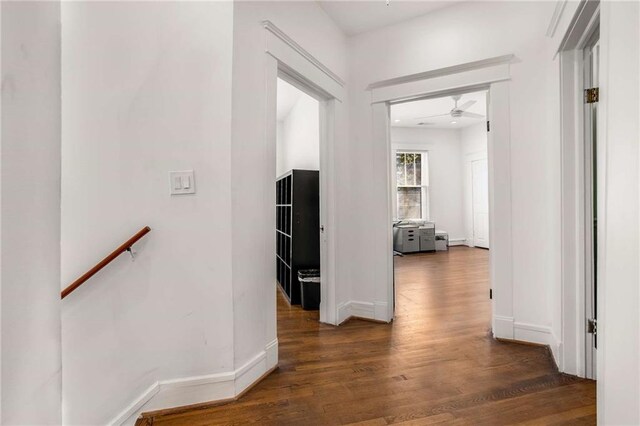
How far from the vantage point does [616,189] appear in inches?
46.7

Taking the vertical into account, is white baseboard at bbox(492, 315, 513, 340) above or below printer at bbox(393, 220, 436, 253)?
below

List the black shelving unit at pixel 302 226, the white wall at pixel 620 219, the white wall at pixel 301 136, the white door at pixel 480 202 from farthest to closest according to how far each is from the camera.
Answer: the white door at pixel 480 202 < the white wall at pixel 301 136 < the black shelving unit at pixel 302 226 < the white wall at pixel 620 219

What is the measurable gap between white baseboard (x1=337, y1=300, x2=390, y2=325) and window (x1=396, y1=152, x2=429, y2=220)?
499 centimetres

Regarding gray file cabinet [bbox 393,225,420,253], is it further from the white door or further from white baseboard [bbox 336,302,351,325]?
white baseboard [bbox 336,302,351,325]

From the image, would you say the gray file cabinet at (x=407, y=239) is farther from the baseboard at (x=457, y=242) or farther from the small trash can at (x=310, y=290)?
the small trash can at (x=310, y=290)

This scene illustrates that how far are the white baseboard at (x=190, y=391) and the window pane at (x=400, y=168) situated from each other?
6.60m

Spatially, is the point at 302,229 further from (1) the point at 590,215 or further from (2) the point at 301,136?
(1) the point at 590,215

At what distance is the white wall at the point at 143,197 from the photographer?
5.10 ft

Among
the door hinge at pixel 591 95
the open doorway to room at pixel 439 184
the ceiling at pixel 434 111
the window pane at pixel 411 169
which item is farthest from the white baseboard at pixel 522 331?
the window pane at pixel 411 169

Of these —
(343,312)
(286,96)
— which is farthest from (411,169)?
(343,312)

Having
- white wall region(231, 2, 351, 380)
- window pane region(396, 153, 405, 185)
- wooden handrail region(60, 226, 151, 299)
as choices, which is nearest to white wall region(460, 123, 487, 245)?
window pane region(396, 153, 405, 185)

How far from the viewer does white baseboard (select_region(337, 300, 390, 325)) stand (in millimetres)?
3088

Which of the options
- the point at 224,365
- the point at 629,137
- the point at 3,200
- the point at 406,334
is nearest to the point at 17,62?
the point at 3,200

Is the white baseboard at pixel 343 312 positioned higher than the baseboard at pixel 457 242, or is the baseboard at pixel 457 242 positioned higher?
the baseboard at pixel 457 242
